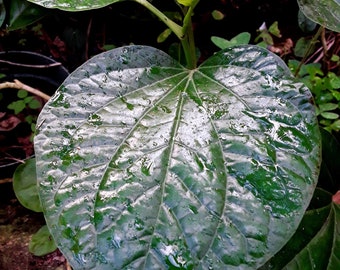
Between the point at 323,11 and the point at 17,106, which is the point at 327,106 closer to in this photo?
the point at 323,11

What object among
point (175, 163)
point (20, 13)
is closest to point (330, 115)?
point (175, 163)

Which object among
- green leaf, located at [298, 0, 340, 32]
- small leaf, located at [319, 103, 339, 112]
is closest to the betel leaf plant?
green leaf, located at [298, 0, 340, 32]

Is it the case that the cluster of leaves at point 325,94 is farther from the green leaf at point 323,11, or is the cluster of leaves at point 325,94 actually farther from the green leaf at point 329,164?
the green leaf at point 323,11

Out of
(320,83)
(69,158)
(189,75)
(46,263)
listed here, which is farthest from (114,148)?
(320,83)

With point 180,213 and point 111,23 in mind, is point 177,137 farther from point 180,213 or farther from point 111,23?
point 111,23

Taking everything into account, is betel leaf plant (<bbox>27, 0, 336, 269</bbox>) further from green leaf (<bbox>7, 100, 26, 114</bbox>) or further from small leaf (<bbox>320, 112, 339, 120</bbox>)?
green leaf (<bbox>7, 100, 26, 114</bbox>)

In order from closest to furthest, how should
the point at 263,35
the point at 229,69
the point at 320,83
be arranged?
1. the point at 229,69
2. the point at 320,83
3. the point at 263,35
